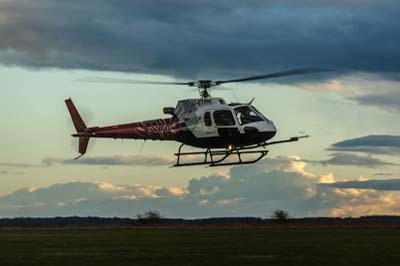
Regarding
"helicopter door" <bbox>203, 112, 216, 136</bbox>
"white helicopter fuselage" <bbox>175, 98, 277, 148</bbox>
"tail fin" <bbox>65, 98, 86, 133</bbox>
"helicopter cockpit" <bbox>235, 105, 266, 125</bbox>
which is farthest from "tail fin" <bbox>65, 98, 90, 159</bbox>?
"helicopter cockpit" <bbox>235, 105, 266, 125</bbox>

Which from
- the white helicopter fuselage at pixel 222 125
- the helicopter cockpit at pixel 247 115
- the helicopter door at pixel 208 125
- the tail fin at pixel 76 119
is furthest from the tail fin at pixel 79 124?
the helicopter cockpit at pixel 247 115

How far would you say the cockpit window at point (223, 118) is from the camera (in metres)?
58.9

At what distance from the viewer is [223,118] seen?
194 feet

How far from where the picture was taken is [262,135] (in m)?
58.0

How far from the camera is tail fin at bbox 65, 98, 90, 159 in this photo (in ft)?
215

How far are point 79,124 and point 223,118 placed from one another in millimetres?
12523
